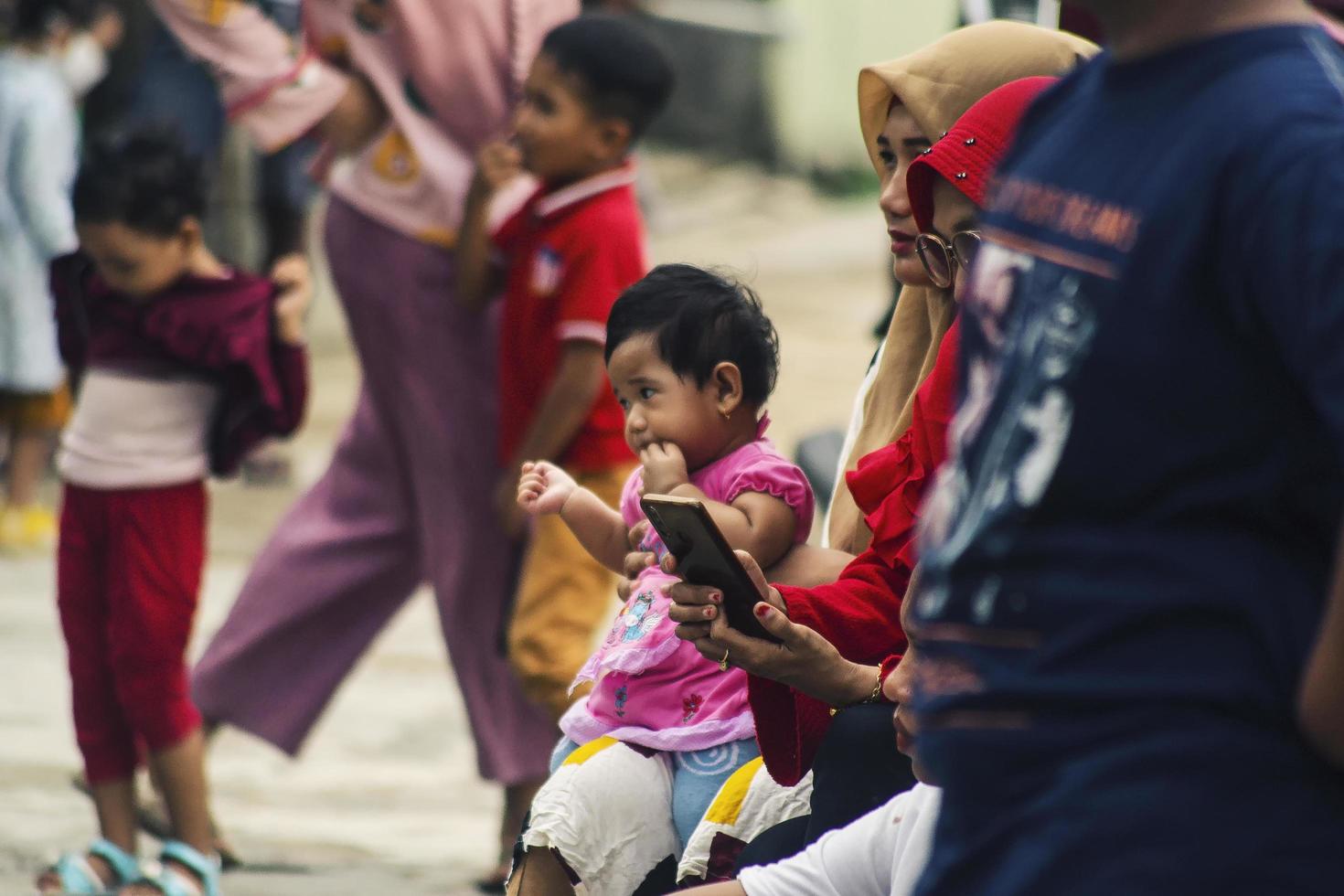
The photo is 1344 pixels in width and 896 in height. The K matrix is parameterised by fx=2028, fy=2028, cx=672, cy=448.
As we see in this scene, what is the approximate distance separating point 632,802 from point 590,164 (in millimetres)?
1704

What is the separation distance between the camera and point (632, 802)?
261cm

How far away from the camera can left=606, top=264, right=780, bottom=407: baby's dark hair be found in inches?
108

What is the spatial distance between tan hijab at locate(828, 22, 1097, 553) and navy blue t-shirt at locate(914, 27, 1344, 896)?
46.3 inches

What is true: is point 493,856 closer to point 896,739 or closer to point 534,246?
point 534,246

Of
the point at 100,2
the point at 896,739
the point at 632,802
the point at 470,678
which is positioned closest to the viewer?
the point at 896,739

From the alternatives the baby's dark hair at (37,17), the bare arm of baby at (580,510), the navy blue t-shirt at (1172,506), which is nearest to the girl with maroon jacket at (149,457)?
the bare arm of baby at (580,510)

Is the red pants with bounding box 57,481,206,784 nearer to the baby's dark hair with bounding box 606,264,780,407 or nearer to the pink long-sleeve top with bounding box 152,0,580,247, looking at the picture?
the pink long-sleeve top with bounding box 152,0,580,247

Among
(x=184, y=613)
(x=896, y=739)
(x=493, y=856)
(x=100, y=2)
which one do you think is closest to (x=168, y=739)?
(x=184, y=613)

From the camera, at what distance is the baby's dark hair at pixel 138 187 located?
3.88 metres

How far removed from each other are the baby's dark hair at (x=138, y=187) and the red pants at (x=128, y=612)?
20.3 inches

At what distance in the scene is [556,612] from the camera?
386 centimetres

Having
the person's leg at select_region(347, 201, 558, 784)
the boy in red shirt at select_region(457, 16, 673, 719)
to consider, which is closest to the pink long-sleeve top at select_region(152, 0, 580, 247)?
the person's leg at select_region(347, 201, 558, 784)

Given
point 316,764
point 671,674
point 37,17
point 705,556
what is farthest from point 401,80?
point 37,17

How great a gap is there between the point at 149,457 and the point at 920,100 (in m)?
1.81
